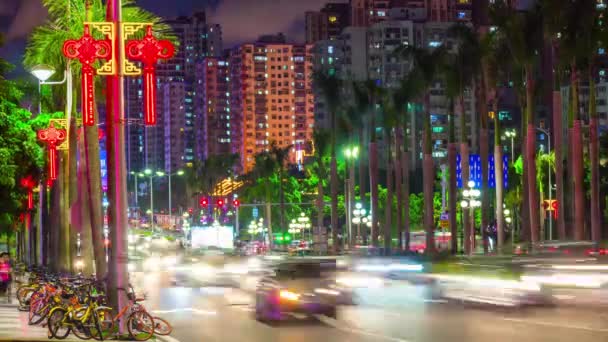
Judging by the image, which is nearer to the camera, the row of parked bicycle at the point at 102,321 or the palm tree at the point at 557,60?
the row of parked bicycle at the point at 102,321

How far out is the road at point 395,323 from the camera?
22766mm

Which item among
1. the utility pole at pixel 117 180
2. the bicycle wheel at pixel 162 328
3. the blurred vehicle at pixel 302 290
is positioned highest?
the utility pole at pixel 117 180

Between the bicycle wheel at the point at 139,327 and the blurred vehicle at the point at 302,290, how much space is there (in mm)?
4842

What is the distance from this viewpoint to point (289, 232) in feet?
487

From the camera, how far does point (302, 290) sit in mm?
27031

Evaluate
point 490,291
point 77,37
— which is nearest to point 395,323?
point 490,291

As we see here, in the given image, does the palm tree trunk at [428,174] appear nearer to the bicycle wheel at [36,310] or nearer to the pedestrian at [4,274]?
the pedestrian at [4,274]

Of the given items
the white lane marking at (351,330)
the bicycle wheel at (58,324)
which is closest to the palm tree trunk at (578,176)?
the white lane marking at (351,330)

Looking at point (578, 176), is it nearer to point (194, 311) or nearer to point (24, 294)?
point (194, 311)

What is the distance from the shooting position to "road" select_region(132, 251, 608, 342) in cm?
2277

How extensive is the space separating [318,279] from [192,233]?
71732 mm

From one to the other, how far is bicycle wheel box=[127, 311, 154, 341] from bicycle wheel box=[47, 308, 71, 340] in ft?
4.94

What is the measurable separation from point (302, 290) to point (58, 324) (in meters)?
6.49

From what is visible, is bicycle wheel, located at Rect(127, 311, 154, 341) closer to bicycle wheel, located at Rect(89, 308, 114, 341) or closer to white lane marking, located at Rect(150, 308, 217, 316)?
bicycle wheel, located at Rect(89, 308, 114, 341)
